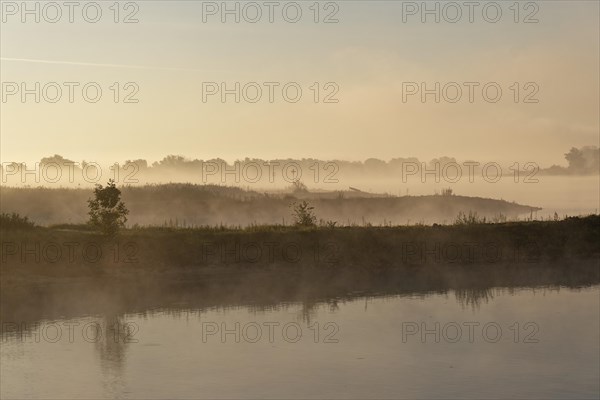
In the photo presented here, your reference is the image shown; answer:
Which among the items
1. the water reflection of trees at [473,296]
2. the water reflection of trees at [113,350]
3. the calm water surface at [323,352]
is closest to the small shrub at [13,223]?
the water reflection of trees at [113,350]

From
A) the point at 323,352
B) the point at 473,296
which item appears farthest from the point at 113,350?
the point at 473,296

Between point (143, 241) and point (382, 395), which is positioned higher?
point (143, 241)

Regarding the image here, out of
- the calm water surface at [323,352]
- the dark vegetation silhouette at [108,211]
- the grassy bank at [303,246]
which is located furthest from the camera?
the dark vegetation silhouette at [108,211]

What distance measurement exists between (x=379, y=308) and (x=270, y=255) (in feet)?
39.4

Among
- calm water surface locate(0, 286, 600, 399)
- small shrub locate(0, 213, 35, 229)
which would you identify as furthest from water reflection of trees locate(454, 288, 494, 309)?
small shrub locate(0, 213, 35, 229)

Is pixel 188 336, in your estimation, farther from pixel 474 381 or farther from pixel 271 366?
pixel 474 381

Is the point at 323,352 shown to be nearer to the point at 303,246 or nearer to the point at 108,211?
the point at 303,246

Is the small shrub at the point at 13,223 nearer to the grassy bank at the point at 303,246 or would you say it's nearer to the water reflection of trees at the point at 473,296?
the grassy bank at the point at 303,246

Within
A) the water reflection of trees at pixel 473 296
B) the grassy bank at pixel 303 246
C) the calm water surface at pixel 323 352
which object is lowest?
the calm water surface at pixel 323 352

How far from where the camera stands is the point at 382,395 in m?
→ 18.7

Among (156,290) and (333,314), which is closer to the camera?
(333,314)

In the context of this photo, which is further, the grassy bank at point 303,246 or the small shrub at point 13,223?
the small shrub at point 13,223

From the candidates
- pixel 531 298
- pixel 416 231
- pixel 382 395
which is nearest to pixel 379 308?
pixel 531 298

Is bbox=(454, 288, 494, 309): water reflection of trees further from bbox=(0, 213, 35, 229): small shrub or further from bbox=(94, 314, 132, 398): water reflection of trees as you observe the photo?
bbox=(0, 213, 35, 229): small shrub
